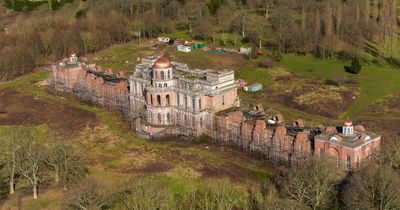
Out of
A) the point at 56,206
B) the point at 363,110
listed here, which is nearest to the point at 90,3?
the point at 363,110

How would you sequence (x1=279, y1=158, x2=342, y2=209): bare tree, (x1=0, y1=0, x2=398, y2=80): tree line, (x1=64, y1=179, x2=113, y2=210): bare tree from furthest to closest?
1. (x1=0, y1=0, x2=398, y2=80): tree line
2. (x1=279, y1=158, x2=342, y2=209): bare tree
3. (x1=64, y1=179, x2=113, y2=210): bare tree

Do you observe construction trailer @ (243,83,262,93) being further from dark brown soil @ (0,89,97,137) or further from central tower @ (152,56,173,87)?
dark brown soil @ (0,89,97,137)

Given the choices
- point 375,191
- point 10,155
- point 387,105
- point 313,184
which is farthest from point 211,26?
point 375,191

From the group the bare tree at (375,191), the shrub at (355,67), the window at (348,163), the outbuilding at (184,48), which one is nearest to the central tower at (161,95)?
the window at (348,163)

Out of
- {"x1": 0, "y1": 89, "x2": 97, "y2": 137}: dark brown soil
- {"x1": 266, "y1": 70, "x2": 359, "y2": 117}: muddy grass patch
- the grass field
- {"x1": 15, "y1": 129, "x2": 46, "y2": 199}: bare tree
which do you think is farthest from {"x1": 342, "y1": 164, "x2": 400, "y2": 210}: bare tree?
{"x1": 0, "y1": 89, "x2": 97, "y2": 137}: dark brown soil

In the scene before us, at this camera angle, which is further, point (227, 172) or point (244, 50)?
point (244, 50)

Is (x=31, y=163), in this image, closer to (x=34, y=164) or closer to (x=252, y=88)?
(x=34, y=164)
